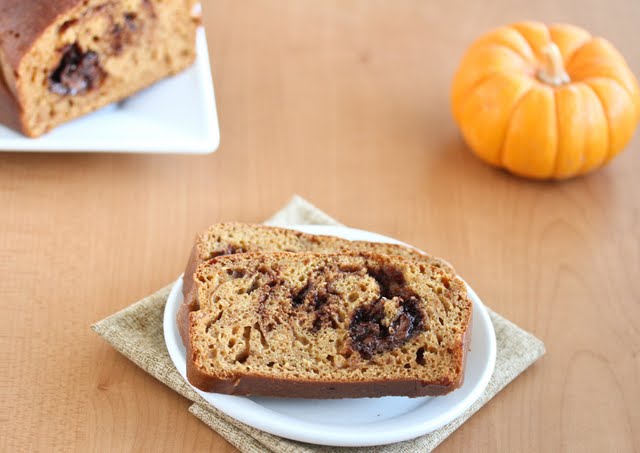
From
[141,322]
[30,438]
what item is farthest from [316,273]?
[30,438]

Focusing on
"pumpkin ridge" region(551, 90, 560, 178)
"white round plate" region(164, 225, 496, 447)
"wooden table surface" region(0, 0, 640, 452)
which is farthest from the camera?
"pumpkin ridge" region(551, 90, 560, 178)

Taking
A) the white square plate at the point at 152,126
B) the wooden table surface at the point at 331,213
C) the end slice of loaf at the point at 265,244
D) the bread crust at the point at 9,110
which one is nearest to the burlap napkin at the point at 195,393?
the wooden table surface at the point at 331,213

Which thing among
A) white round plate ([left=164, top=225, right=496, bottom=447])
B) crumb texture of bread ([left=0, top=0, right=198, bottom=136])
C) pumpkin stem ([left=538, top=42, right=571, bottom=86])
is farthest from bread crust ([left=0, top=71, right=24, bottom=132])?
pumpkin stem ([left=538, top=42, right=571, bottom=86])

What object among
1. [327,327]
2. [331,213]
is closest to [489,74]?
[331,213]

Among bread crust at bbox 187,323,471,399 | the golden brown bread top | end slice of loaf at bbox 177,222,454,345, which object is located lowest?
bread crust at bbox 187,323,471,399

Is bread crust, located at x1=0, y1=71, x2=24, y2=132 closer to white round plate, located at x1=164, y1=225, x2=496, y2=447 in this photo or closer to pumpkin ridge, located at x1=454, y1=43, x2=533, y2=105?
white round plate, located at x1=164, y1=225, x2=496, y2=447
